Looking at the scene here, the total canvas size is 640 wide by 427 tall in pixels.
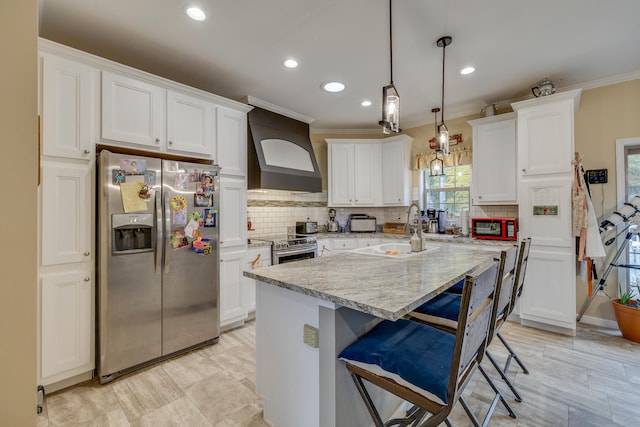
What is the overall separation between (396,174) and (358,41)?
2355 mm

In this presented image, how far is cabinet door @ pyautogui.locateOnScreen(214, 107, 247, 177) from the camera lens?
115 inches

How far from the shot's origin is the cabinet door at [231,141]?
293cm

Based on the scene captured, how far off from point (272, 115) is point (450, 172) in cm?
A: 273

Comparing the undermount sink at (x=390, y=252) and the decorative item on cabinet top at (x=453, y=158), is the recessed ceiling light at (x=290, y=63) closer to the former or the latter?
the undermount sink at (x=390, y=252)

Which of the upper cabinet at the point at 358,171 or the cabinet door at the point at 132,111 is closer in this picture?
the cabinet door at the point at 132,111

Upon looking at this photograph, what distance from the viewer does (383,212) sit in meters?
4.78

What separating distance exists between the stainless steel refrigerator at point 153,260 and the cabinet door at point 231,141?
12.4 inches

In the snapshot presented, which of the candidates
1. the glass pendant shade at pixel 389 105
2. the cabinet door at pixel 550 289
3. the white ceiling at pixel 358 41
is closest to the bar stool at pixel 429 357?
the glass pendant shade at pixel 389 105

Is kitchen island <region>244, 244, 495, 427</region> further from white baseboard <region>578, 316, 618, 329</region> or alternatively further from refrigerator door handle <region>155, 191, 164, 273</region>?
white baseboard <region>578, 316, 618, 329</region>

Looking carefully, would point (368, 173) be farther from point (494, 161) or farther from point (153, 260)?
point (153, 260)

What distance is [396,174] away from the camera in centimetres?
434

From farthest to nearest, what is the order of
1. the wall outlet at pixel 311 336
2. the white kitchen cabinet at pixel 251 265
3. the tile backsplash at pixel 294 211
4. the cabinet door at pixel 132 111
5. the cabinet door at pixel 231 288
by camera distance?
the tile backsplash at pixel 294 211 < the white kitchen cabinet at pixel 251 265 < the cabinet door at pixel 231 288 < the cabinet door at pixel 132 111 < the wall outlet at pixel 311 336

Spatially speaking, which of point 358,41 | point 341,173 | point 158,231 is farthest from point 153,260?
point 341,173

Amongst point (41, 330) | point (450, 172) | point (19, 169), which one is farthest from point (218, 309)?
point (450, 172)
